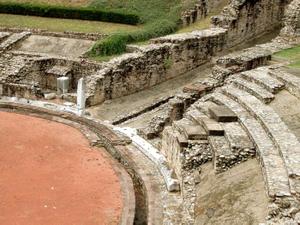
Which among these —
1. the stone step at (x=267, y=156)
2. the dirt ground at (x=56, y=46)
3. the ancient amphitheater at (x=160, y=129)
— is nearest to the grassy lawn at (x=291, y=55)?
the ancient amphitheater at (x=160, y=129)

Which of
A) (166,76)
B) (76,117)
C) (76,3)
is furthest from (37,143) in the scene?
(76,3)

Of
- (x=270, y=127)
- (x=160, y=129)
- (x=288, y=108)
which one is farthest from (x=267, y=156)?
(x=160, y=129)

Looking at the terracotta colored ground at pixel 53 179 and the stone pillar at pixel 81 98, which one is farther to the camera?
the stone pillar at pixel 81 98

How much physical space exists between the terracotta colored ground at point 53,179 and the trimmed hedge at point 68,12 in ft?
41.7

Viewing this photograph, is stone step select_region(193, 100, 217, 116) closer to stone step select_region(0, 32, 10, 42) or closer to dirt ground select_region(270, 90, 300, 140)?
dirt ground select_region(270, 90, 300, 140)

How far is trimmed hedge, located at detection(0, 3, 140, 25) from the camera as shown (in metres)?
33.5

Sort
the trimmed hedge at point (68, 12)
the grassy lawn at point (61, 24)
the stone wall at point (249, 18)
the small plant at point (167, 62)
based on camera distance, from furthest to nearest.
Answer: the trimmed hedge at point (68, 12), the grassy lawn at point (61, 24), the stone wall at point (249, 18), the small plant at point (167, 62)

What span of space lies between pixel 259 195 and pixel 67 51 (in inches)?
713

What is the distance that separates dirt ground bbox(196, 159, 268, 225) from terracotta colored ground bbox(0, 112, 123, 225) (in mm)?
2346

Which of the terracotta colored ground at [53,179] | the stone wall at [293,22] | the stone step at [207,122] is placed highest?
the stone wall at [293,22]

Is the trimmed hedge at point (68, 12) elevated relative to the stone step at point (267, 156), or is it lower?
elevated

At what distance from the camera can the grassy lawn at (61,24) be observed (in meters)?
32.2

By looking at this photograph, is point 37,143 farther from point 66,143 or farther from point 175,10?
point 175,10

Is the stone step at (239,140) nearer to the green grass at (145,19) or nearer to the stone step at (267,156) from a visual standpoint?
the stone step at (267,156)
